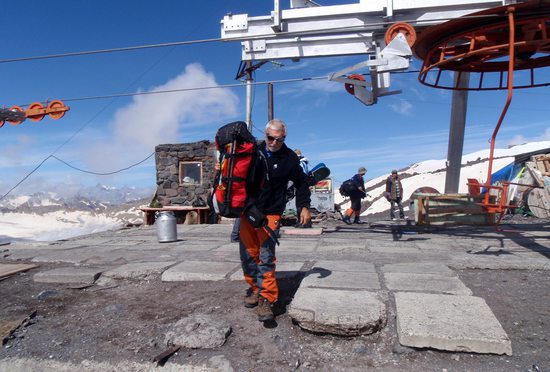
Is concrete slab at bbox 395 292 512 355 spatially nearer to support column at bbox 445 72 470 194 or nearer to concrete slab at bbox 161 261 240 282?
concrete slab at bbox 161 261 240 282

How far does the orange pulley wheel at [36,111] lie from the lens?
1176cm

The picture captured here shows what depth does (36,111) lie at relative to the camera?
38.8ft

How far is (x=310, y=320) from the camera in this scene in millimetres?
3131

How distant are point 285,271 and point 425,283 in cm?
150

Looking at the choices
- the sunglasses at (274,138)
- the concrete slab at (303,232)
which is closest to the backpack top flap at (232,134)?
the sunglasses at (274,138)

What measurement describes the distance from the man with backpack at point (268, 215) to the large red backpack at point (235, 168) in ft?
0.37

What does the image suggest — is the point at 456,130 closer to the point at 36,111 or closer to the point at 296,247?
the point at 296,247

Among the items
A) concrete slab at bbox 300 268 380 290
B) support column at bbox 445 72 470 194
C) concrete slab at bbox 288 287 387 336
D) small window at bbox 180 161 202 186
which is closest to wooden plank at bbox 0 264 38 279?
concrete slab at bbox 300 268 380 290

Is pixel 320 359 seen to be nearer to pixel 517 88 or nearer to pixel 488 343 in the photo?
pixel 488 343

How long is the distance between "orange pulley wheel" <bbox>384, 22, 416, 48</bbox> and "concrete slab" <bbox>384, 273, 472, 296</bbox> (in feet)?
13.0

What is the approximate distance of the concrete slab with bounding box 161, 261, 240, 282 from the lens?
4.60 meters

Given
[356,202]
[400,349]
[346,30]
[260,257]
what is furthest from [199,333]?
[356,202]

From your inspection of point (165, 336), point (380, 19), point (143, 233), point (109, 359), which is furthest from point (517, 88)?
point (143, 233)

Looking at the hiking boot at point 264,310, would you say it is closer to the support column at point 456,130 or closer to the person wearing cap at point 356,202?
the support column at point 456,130
